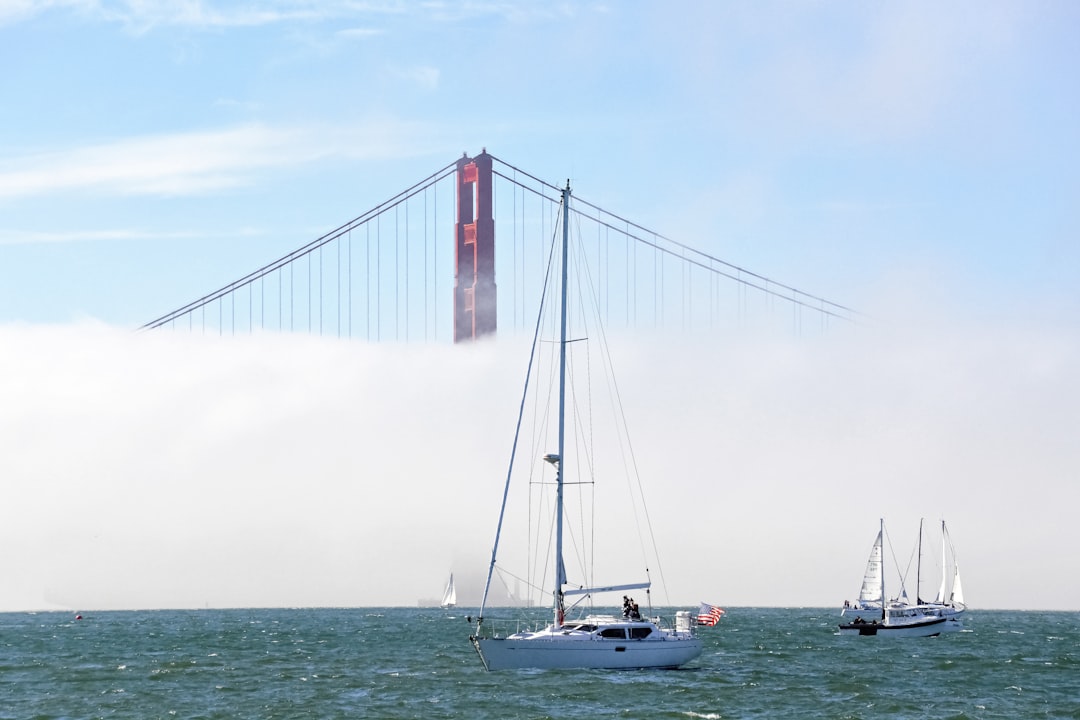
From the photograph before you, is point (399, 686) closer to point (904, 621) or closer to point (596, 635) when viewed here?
point (596, 635)

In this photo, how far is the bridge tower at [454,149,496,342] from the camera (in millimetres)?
194750

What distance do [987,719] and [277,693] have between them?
2755 centimetres

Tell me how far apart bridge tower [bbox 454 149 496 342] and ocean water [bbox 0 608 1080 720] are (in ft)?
302

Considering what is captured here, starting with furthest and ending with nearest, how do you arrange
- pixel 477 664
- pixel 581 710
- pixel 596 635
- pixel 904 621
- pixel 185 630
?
1. pixel 185 630
2. pixel 904 621
3. pixel 477 664
4. pixel 596 635
5. pixel 581 710

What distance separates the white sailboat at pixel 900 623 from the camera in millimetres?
118562

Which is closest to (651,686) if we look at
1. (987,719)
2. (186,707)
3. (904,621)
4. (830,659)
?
(987,719)

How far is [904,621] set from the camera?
121750 millimetres

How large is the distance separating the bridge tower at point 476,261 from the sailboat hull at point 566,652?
435ft

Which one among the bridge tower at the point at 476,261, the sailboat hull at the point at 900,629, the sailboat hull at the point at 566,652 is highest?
the bridge tower at the point at 476,261

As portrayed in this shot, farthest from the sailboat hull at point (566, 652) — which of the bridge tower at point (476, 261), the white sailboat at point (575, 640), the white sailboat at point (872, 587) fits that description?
the bridge tower at point (476, 261)

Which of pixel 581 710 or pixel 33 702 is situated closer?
pixel 581 710

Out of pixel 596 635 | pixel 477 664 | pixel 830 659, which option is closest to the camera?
pixel 596 635

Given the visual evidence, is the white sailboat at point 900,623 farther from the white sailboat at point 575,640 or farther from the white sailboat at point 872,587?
the white sailboat at point 575,640

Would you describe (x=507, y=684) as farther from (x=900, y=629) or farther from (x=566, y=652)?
(x=900, y=629)
